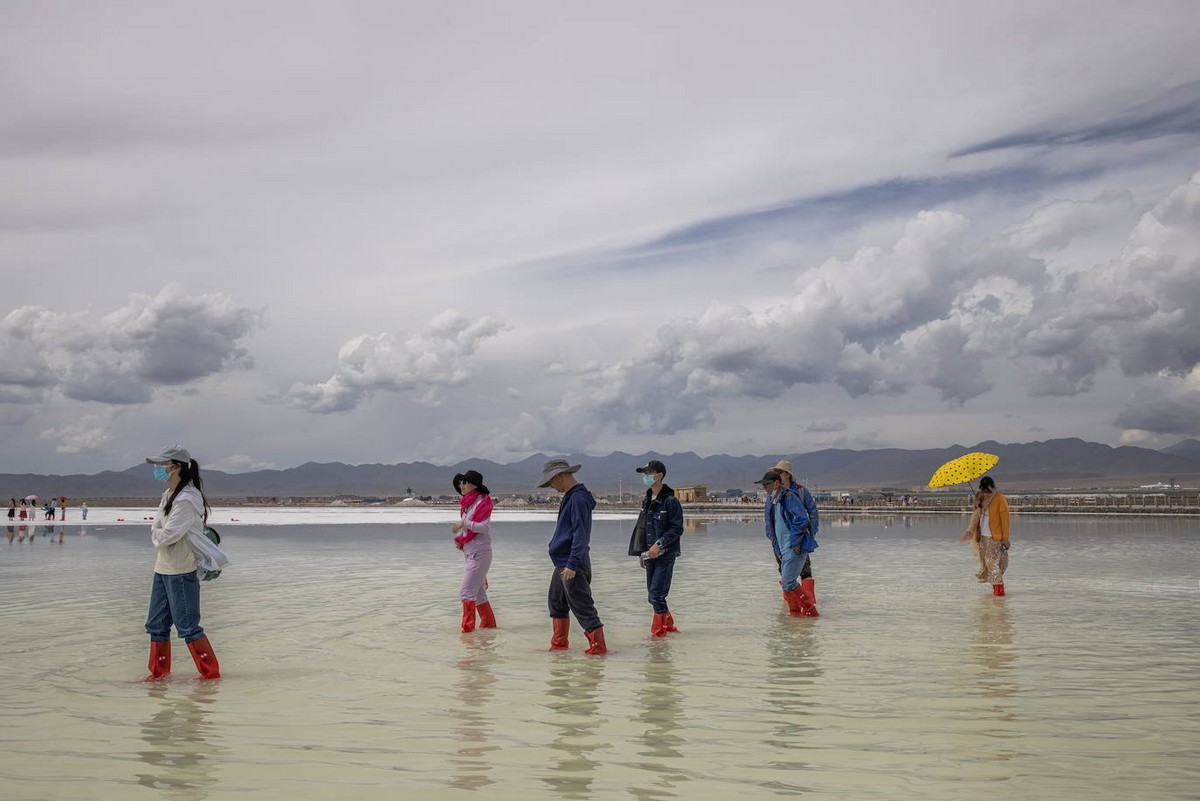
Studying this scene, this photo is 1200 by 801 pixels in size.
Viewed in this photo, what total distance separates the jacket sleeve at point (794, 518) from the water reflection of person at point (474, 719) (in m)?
3.94

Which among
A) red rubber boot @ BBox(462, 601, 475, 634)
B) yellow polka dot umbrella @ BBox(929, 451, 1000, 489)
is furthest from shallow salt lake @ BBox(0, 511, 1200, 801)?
yellow polka dot umbrella @ BBox(929, 451, 1000, 489)

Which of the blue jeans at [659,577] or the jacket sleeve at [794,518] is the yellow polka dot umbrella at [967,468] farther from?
the blue jeans at [659,577]

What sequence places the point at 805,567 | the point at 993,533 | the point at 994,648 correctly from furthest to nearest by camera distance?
the point at 993,533 < the point at 805,567 < the point at 994,648

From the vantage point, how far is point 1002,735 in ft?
20.2

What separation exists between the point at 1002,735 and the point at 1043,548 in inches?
1010

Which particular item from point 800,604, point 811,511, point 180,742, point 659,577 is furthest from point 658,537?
point 180,742

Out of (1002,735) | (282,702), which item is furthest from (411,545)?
(1002,735)

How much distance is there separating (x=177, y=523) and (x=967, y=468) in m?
15.1

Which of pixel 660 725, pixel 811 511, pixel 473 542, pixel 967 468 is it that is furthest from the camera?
pixel 967 468

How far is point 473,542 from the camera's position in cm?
1088

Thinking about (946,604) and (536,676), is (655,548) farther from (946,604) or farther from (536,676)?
(946,604)

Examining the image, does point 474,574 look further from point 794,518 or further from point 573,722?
point 573,722

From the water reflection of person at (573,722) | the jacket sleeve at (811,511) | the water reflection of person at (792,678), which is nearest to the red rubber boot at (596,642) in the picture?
the water reflection of person at (573,722)

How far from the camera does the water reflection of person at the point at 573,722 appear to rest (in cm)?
520
